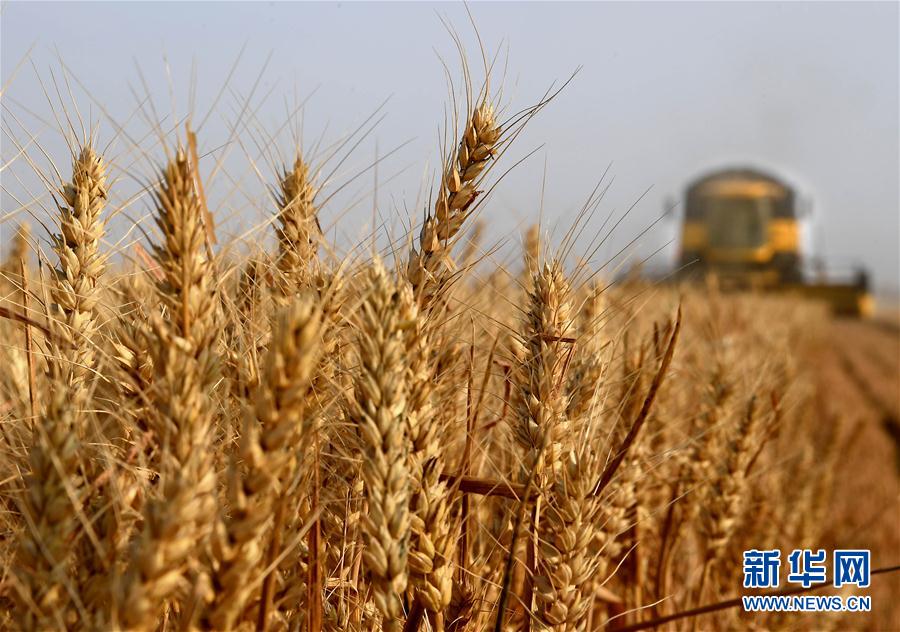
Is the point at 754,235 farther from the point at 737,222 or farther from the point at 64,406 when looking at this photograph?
the point at 64,406

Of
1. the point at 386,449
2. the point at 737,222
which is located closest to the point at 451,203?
the point at 386,449

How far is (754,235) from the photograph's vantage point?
65.2 ft

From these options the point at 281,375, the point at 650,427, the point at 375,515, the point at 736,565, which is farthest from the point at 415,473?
the point at 736,565

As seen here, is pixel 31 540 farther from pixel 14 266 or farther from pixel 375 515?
pixel 14 266

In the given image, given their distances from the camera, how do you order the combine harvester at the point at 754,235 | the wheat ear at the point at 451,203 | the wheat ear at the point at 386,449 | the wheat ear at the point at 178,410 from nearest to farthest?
the wheat ear at the point at 178,410, the wheat ear at the point at 386,449, the wheat ear at the point at 451,203, the combine harvester at the point at 754,235

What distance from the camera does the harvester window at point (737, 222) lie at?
19781 mm

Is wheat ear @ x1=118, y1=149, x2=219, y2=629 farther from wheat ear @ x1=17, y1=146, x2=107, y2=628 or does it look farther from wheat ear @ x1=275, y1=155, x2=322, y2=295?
wheat ear @ x1=275, y1=155, x2=322, y2=295

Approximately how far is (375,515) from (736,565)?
181 centimetres

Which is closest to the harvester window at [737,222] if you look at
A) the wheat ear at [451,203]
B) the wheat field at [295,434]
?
the wheat field at [295,434]

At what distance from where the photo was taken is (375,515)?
85 centimetres

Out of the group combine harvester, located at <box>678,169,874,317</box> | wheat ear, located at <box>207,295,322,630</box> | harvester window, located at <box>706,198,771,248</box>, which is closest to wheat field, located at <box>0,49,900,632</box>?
wheat ear, located at <box>207,295,322,630</box>

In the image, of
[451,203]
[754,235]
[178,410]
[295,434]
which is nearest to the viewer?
[178,410]

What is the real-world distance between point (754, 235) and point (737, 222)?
561 millimetres

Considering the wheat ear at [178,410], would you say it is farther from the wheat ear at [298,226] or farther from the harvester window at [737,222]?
the harvester window at [737,222]
